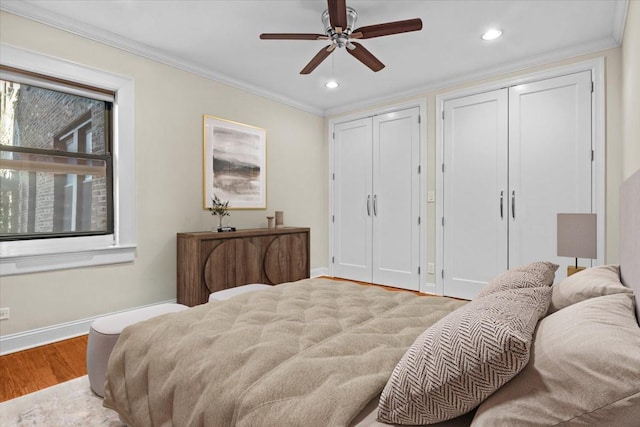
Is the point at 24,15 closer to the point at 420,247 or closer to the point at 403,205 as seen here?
the point at 403,205

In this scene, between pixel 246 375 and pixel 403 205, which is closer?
pixel 246 375

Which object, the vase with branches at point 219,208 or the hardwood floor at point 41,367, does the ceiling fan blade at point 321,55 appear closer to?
the vase with branches at point 219,208

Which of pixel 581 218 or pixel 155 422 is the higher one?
pixel 581 218

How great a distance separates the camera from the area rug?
1737mm

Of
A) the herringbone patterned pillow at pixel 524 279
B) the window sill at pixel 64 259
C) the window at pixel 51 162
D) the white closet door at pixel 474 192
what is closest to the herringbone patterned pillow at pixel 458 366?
the herringbone patterned pillow at pixel 524 279

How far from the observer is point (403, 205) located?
4633 millimetres

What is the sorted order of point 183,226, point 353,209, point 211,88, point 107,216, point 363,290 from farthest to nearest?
point 353,209, point 211,88, point 183,226, point 107,216, point 363,290

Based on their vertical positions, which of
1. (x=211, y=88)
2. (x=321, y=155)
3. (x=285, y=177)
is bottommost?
(x=285, y=177)

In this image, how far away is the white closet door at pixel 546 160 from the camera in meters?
3.39

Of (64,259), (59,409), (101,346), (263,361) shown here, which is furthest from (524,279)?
(64,259)

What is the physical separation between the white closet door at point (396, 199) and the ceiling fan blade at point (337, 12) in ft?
7.85

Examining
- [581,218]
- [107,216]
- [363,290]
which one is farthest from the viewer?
[107,216]

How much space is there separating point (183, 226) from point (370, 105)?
9.93 feet

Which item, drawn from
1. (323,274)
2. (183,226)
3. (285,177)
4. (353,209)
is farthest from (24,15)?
(323,274)
